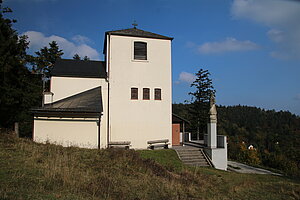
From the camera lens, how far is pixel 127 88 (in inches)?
686

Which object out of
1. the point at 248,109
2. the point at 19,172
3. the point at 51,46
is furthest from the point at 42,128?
the point at 248,109

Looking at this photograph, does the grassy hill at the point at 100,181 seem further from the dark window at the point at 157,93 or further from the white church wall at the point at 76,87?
the dark window at the point at 157,93

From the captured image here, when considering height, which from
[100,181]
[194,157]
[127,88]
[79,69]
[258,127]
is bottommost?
[258,127]

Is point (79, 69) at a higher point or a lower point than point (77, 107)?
higher

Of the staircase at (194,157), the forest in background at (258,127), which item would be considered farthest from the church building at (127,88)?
the forest in background at (258,127)

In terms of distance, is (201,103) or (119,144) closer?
(119,144)

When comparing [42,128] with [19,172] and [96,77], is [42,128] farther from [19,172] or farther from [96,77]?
[19,172]

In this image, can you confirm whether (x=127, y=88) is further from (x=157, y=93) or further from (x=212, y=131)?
(x=212, y=131)

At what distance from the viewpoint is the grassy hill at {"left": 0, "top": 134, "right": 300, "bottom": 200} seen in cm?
614

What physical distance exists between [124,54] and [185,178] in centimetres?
1161

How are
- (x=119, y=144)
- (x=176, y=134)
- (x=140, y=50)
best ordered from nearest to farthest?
(x=119, y=144), (x=140, y=50), (x=176, y=134)

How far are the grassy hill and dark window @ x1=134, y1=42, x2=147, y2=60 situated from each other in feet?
31.6

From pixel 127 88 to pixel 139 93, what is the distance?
1.05 m

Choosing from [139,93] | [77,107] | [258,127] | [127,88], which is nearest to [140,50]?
[127,88]
